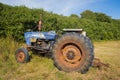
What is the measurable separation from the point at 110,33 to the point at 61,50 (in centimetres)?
1914

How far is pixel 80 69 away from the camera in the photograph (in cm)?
537

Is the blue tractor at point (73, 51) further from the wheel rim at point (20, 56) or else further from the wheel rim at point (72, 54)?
the wheel rim at point (20, 56)

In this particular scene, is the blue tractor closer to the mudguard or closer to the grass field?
the mudguard

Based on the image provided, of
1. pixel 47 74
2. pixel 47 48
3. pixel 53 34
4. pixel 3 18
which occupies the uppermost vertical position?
pixel 3 18

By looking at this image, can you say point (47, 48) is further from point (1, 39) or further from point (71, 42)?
point (1, 39)

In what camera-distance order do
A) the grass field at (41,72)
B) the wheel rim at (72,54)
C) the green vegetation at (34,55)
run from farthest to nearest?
1. the wheel rim at (72,54)
2. the green vegetation at (34,55)
3. the grass field at (41,72)

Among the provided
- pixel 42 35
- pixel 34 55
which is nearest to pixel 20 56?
pixel 34 55

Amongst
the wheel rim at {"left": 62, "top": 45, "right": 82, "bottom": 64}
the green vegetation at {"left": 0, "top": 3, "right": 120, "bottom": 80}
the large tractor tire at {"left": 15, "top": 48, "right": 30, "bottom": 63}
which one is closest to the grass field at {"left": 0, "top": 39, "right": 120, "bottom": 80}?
the green vegetation at {"left": 0, "top": 3, "right": 120, "bottom": 80}

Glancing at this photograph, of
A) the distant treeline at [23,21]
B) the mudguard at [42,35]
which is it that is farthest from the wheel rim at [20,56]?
the distant treeline at [23,21]

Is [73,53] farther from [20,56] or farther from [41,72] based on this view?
[20,56]

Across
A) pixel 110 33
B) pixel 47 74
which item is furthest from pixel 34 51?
pixel 110 33

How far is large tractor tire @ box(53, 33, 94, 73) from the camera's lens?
17.5 ft

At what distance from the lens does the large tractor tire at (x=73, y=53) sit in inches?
210

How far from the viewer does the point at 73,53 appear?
5.71 m
